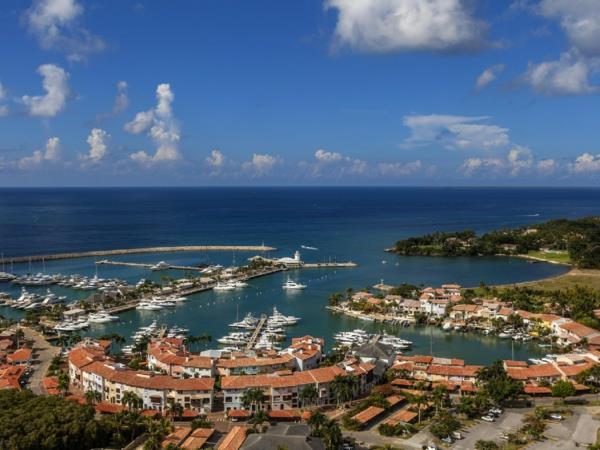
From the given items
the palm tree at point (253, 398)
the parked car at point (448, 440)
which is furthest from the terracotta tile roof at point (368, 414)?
the palm tree at point (253, 398)

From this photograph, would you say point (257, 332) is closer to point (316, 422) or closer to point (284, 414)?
point (284, 414)

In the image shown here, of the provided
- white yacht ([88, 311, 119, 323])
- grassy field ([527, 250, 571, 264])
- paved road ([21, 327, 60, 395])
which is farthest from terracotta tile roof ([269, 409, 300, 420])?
grassy field ([527, 250, 571, 264])

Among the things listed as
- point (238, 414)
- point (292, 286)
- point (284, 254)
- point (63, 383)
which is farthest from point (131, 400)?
point (284, 254)

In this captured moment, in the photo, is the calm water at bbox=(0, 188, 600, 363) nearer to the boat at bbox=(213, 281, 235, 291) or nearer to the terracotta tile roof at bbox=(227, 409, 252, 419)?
the boat at bbox=(213, 281, 235, 291)

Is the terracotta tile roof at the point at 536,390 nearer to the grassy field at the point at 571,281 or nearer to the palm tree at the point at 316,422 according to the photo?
the palm tree at the point at 316,422

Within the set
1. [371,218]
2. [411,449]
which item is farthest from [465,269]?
[371,218]

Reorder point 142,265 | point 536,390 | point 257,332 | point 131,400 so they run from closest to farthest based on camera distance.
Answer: point 131,400 → point 536,390 → point 257,332 → point 142,265

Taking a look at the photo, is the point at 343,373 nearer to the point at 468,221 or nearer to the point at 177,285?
the point at 177,285
